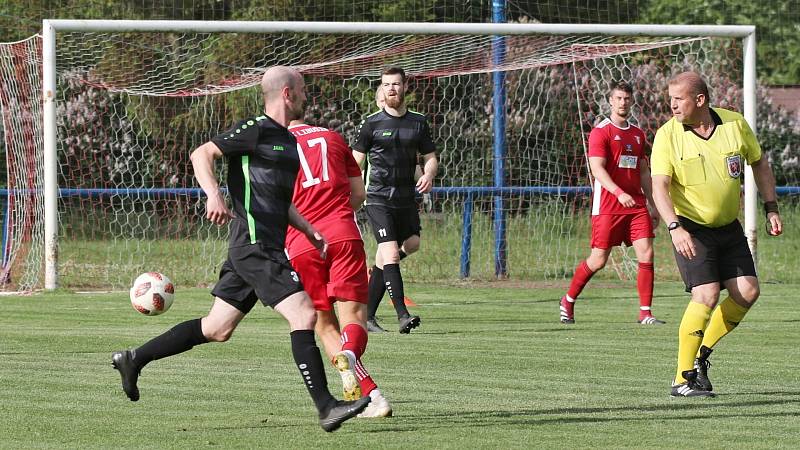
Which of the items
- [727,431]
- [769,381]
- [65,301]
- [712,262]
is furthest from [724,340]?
[65,301]

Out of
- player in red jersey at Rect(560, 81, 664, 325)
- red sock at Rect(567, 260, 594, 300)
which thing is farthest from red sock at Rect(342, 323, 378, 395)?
red sock at Rect(567, 260, 594, 300)

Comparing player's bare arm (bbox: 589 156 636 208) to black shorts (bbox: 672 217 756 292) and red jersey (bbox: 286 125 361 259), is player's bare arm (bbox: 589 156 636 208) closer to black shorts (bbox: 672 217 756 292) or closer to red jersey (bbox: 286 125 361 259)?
black shorts (bbox: 672 217 756 292)

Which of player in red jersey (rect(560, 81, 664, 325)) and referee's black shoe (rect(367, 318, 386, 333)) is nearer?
referee's black shoe (rect(367, 318, 386, 333))

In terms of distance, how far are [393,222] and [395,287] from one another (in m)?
0.66

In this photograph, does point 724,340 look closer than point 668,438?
No

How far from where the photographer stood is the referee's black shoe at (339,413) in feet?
20.9

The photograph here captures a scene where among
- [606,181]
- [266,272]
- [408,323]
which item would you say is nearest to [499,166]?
[606,181]

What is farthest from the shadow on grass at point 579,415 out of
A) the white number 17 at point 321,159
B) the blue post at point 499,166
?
the blue post at point 499,166

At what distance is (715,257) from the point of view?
805 centimetres

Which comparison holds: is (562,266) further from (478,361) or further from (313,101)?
(478,361)

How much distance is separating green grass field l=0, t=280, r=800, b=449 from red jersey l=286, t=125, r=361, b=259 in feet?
3.30

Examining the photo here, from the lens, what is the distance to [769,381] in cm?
864

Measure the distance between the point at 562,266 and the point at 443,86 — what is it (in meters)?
3.02

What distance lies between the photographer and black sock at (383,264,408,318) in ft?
38.4
